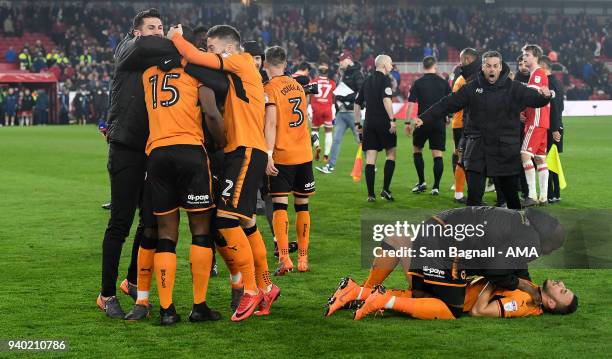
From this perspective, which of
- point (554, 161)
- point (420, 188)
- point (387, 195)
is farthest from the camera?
point (420, 188)

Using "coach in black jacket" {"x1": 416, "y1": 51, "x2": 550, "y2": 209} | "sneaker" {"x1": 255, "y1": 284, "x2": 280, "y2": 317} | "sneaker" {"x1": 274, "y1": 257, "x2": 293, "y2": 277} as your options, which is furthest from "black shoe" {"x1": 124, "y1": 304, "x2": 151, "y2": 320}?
"coach in black jacket" {"x1": 416, "y1": 51, "x2": 550, "y2": 209}

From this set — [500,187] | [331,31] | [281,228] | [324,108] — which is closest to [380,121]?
[500,187]

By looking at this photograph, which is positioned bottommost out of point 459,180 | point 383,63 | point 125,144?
point 459,180

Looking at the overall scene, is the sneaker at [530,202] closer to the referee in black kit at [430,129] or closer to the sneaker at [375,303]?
the referee in black kit at [430,129]

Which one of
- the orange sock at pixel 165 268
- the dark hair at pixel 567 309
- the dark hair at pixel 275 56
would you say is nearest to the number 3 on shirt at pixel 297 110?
the dark hair at pixel 275 56

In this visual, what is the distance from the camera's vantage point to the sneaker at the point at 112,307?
23.5ft

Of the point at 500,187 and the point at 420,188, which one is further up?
the point at 500,187

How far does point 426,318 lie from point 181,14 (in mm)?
45469

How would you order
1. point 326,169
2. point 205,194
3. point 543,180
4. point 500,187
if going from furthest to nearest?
point 326,169
point 543,180
point 500,187
point 205,194

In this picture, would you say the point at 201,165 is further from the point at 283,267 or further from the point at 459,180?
the point at 459,180

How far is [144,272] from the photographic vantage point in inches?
280

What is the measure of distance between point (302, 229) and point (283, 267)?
0.48 m

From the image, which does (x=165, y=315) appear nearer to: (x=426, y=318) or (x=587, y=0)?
(x=426, y=318)

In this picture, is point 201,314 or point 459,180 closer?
point 201,314
